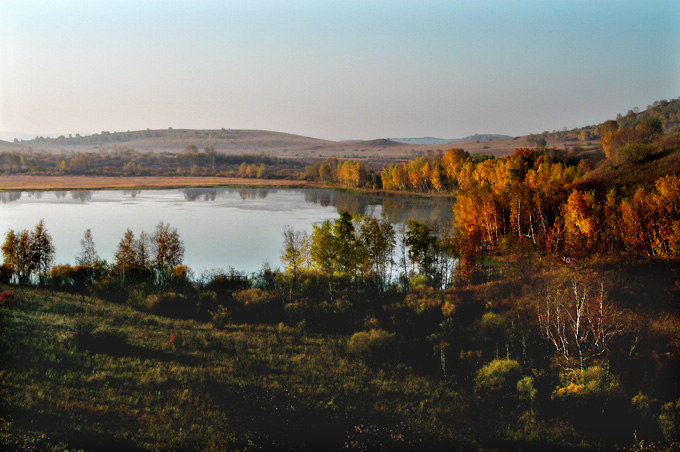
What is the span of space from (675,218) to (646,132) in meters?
27.6

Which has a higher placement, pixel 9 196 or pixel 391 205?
pixel 9 196

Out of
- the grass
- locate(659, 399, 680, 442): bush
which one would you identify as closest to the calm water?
the grass

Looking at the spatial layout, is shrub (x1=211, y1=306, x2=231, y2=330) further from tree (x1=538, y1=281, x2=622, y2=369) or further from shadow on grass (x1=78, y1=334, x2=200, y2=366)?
tree (x1=538, y1=281, x2=622, y2=369)

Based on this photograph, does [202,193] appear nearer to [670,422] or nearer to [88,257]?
[88,257]

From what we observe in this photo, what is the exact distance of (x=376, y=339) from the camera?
46.7 ft

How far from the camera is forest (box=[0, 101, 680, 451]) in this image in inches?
404

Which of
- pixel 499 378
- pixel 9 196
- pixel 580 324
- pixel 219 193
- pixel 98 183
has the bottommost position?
pixel 499 378

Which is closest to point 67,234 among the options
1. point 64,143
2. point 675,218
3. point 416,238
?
point 416,238

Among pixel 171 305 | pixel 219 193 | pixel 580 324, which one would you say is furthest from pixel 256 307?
pixel 219 193

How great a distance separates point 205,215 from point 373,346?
98.6ft

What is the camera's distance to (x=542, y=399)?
11742mm

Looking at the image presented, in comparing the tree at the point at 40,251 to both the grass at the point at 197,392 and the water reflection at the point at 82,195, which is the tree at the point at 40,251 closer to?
the grass at the point at 197,392

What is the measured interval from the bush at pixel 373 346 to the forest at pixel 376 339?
0.07 m

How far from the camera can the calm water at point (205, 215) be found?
27016 mm
